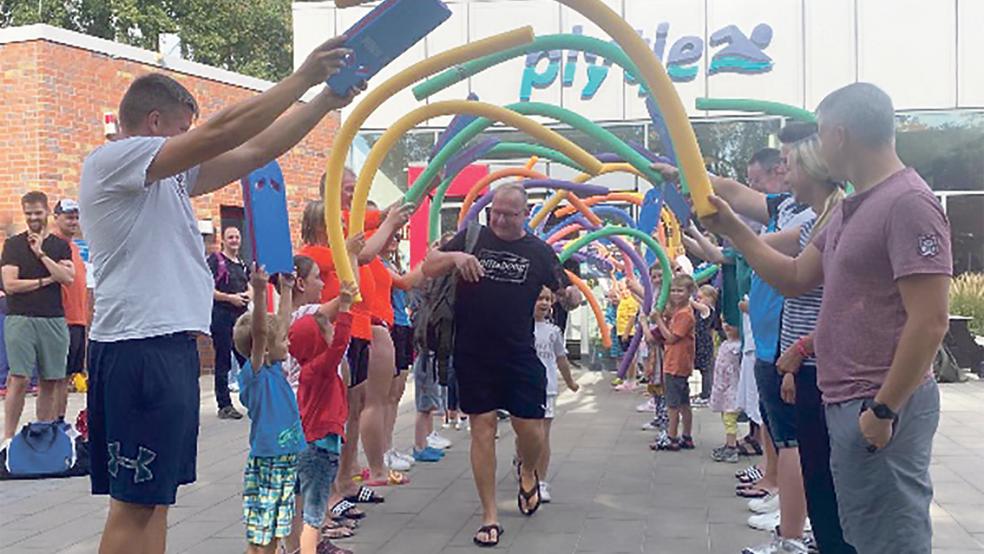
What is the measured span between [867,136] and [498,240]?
290cm

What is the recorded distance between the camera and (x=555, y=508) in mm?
5738

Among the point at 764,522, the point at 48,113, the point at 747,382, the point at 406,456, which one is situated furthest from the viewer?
the point at 48,113

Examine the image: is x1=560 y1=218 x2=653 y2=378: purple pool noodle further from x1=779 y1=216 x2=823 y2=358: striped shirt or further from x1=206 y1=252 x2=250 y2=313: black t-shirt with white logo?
x1=779 y1=216 x2=823 y2=358: striped shirt

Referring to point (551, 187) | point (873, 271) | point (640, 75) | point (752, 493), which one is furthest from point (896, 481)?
point (551, 187)

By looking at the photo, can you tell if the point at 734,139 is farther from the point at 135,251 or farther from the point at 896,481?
the point at 135,251

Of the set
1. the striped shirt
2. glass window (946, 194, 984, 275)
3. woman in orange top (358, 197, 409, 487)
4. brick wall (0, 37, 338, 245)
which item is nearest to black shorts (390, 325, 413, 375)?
woman in orange top (358, 197, 409, 487)

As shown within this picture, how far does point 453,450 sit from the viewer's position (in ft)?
25.4

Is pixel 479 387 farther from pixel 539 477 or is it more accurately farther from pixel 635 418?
pixel 635 418

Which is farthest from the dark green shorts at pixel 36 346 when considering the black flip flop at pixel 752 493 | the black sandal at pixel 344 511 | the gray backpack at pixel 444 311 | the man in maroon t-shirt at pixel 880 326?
the man in maroon t-shirt at pixel 880 326

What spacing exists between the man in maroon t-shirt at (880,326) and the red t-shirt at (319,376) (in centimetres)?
234

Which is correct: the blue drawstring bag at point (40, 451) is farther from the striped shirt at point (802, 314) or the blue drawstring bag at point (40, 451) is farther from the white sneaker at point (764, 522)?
the striped shirt at point (802, 314)

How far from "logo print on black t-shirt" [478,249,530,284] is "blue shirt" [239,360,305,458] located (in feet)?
5.18

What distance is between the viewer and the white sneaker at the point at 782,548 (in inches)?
175

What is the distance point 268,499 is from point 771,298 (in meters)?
2.58
